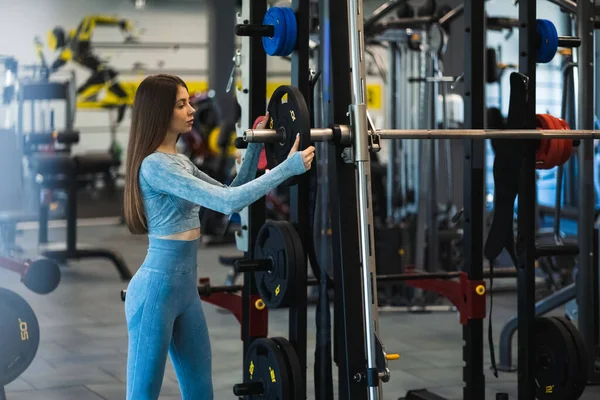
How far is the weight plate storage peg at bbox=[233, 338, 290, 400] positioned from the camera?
3.11m

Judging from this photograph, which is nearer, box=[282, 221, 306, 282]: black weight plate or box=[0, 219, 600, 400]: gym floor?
box=[282, 221, 306, 282]: black weight plate

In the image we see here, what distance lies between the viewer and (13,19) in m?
12.1

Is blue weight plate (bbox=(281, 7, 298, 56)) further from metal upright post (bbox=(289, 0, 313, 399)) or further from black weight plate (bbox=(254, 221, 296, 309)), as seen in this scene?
black weight plate (bbox=(254, 221, 296, 309))

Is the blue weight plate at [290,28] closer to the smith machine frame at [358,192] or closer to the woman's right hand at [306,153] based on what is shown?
the smith machine frame at [358,192]

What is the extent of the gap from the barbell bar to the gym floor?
56.9 inches

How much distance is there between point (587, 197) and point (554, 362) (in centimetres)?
110

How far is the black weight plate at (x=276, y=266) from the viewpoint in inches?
122

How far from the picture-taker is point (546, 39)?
3455mm

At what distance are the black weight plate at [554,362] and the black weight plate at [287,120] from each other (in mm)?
1227

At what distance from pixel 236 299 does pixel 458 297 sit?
2.91 feet

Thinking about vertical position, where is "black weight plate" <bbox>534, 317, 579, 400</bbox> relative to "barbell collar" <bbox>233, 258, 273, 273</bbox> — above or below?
below

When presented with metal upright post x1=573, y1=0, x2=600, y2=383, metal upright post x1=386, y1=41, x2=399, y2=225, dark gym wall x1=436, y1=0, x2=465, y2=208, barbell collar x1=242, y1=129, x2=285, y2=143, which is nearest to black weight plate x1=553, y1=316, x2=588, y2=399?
metal upright post x1=573, y1=0, x2=600, y2=383

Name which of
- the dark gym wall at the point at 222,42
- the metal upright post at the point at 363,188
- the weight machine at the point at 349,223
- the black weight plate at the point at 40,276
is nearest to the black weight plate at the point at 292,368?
the weight machine at the point at 349,223

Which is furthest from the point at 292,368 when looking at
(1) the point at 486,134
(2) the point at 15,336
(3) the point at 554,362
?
(2) the point at 15,336
